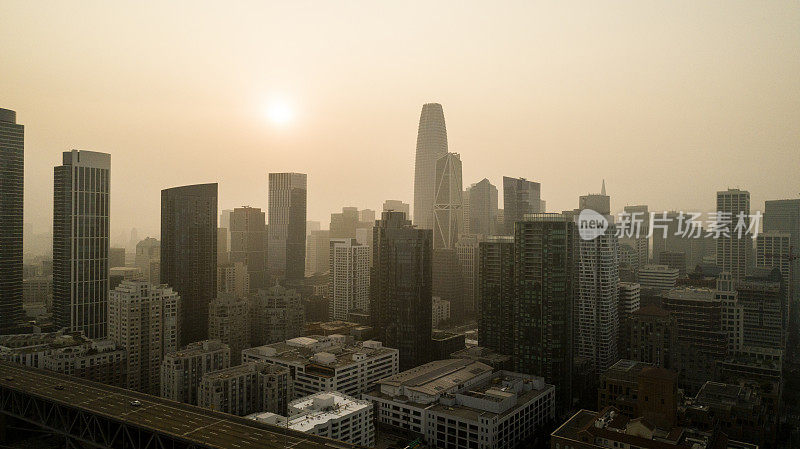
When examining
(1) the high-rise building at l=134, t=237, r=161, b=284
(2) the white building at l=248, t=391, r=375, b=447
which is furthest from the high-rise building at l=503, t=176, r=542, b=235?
(1) the high-rise building at l=134, t=237, r=161, b=284

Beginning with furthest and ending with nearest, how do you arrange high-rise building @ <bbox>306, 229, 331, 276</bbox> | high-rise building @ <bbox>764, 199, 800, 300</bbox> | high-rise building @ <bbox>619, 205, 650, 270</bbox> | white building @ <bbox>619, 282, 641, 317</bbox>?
1. high-rise building @ <bbox>306, 229, 331, 276</bbox>
2. white building @ <bbox>619, 282, 641, 317</bbox>
3. high-rise building @ <bbox>619, 205, 650, 270</bbox>
4. high-rise building @ <bbox>764, 199, 800, 300</bbox>

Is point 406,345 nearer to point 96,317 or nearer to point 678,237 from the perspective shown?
point 678,237

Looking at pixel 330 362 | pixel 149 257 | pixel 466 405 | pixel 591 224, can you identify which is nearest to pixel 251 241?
pixel 149 257

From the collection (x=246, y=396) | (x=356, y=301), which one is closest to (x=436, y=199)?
(x=356, y=301)

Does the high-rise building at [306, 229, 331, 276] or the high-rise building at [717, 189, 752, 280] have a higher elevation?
the high-rise building at [717, 189, 752, 280]

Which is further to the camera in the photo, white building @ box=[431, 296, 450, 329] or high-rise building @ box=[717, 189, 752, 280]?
white building @ box=[431, 296, 450, 329]

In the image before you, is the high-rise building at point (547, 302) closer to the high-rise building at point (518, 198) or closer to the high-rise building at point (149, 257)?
the high-rise building at point (518, 198)

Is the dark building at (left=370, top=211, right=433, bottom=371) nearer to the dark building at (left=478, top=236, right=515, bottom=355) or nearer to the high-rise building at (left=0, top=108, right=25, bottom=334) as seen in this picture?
the dark building at (left=478, top=236, right=515, bottom=355)
